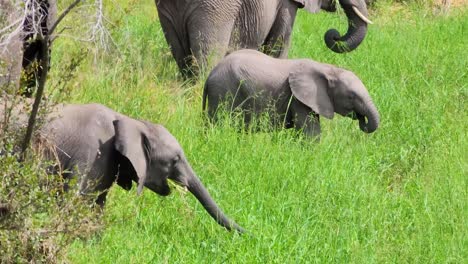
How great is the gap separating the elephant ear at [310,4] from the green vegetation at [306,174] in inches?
25.1

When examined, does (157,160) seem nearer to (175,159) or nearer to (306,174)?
(175,159)

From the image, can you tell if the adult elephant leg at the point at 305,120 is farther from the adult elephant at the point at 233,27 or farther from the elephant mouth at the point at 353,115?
the adult elephant at the point at 233,27

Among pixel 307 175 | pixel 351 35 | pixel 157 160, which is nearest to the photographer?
pixel 157 160

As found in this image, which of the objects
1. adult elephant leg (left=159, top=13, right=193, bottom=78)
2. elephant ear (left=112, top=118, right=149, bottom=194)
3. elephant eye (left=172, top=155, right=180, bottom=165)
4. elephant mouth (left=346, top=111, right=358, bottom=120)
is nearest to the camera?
elephant ear (left=112, top=118, right=149, bottom=194)

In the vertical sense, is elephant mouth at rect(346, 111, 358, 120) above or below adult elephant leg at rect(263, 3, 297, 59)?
below

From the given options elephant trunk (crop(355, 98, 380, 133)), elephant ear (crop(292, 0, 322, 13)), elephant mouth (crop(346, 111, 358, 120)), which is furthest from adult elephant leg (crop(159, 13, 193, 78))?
elephant trunk (crop(355, 98, 380, 133))

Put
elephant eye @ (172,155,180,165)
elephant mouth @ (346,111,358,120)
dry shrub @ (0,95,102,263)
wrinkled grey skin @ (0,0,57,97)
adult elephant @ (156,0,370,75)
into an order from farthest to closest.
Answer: adult elephant @ (156,0,370,75) → elephant mouth @ (346,111,358,120) → elephant eye @ (172,155,180,165) → wrinkled grey skin @ (0,0,57,97) → dry shrub @ (0,95,102,263)

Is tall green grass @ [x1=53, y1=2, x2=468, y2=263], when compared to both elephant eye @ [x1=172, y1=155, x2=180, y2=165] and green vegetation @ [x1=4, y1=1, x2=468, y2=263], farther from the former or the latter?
elephant eye @ [x1=172, y1=155, x2=180, y2=165]

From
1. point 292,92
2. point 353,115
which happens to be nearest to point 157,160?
point 292,92

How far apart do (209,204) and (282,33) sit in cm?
370

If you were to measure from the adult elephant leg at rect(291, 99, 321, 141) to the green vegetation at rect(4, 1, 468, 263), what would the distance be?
0.31 ft

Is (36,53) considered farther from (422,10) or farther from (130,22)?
(422,10)

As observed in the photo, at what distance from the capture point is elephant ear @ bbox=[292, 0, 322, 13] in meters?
9.81

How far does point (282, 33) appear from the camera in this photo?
977 centimetres
